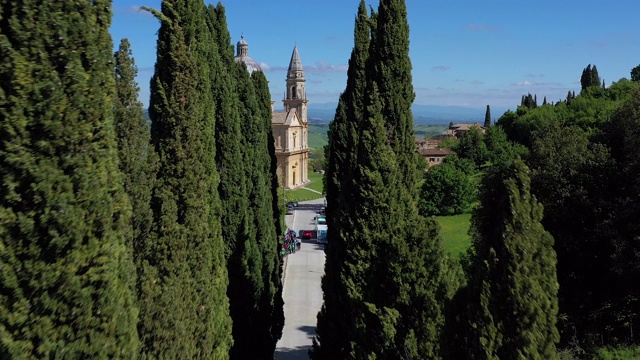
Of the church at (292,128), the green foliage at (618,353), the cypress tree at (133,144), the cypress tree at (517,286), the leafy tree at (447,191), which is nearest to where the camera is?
the cypress tree at (517,286)

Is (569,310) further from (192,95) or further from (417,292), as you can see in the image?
(192,95)

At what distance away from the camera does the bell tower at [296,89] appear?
242ft

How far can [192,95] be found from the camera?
8.58m

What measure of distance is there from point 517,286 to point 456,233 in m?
32.2

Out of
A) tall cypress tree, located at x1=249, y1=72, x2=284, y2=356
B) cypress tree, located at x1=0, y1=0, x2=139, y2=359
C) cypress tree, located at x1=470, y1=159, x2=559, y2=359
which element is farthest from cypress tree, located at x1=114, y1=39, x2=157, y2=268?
tall cypress tree, located at x1=249, y1=72, x2=284, y2=356

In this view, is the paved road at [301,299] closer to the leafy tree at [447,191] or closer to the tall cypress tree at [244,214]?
the tall cypress tree at [244,214]

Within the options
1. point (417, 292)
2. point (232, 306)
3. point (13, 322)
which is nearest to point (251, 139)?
point (232, 306)

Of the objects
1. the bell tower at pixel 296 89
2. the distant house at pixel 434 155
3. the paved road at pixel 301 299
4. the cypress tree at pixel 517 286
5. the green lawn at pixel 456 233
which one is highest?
the bell tower at pixel 296 89

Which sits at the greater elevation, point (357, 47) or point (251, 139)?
point (357, 47)

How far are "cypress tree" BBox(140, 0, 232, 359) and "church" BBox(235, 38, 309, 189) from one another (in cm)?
5835

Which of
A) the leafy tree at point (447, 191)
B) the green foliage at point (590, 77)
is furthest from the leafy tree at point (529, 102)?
the leafy tree at point (447, 191)

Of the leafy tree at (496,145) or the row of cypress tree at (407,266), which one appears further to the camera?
the leafy tree at (496,145)

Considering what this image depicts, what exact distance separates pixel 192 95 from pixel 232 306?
7079 millimetres

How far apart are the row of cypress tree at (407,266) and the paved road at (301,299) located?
29.0ft
